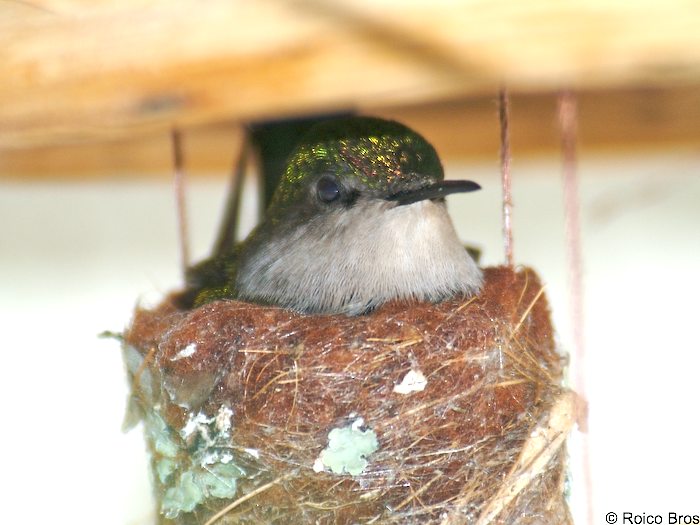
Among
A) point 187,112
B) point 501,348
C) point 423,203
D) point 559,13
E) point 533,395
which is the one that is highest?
point 559,13

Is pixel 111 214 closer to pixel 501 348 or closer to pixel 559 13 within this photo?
pixel 501 348

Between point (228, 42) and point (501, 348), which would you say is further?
point (501, 348)

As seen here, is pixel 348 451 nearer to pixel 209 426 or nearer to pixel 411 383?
pixel 411 383

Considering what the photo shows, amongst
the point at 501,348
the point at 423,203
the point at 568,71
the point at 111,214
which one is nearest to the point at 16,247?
the point at 111,214

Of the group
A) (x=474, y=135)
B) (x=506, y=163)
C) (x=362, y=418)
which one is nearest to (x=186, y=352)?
(x=362, y=418)

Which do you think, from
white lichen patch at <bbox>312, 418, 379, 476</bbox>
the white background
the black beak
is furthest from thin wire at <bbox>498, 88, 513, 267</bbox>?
the white background

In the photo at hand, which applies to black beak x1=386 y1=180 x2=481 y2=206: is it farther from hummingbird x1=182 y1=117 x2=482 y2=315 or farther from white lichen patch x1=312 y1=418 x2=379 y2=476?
white lichen patch x1=312 y1=418 x2=379 y2=476

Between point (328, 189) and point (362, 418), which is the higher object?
point (328, 189)

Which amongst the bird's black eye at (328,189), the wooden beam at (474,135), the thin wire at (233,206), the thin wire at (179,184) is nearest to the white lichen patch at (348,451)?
the bird's black eye at (328,189)
